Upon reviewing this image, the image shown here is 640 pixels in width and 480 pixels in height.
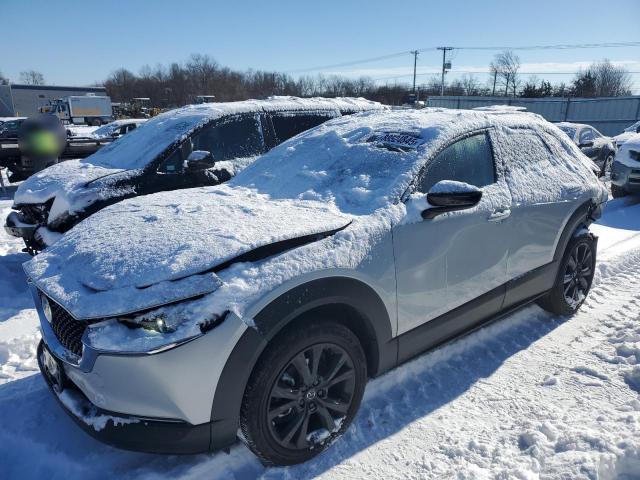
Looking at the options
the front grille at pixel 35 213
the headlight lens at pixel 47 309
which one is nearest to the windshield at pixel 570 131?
the front grille at pixel 35 213

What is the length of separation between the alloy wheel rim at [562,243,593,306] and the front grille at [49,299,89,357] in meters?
3.62

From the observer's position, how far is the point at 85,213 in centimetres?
430

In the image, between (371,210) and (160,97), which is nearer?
(371,210)

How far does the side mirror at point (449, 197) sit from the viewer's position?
2.47 m

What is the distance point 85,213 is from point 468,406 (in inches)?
149

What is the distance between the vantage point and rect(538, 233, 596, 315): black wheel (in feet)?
12.3

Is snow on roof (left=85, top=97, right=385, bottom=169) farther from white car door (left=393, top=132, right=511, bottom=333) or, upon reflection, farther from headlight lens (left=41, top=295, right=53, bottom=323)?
white car door (left=393, top=132, right=511, bottom=333)

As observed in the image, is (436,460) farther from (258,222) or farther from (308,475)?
(258,222)

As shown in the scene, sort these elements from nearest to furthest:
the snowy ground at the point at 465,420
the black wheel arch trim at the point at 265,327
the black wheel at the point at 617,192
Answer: the black wheel arch trim at the point at 265,327 → the snowy ground at the point at 465,420 → the black wheel at the point at 617,192

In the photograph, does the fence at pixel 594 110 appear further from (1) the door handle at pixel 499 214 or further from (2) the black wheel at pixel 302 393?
(2) the black wheel at pixel 302 393

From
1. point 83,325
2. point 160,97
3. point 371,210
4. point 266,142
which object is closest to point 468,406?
point 371,210

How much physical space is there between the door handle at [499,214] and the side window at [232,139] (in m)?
3.14

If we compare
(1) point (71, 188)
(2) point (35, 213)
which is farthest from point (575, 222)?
(2) point (35, 213)

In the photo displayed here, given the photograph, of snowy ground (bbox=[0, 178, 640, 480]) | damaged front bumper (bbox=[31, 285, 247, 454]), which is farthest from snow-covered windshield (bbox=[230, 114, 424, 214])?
snowy ground (bbox=[0, 178, 640, 480])
